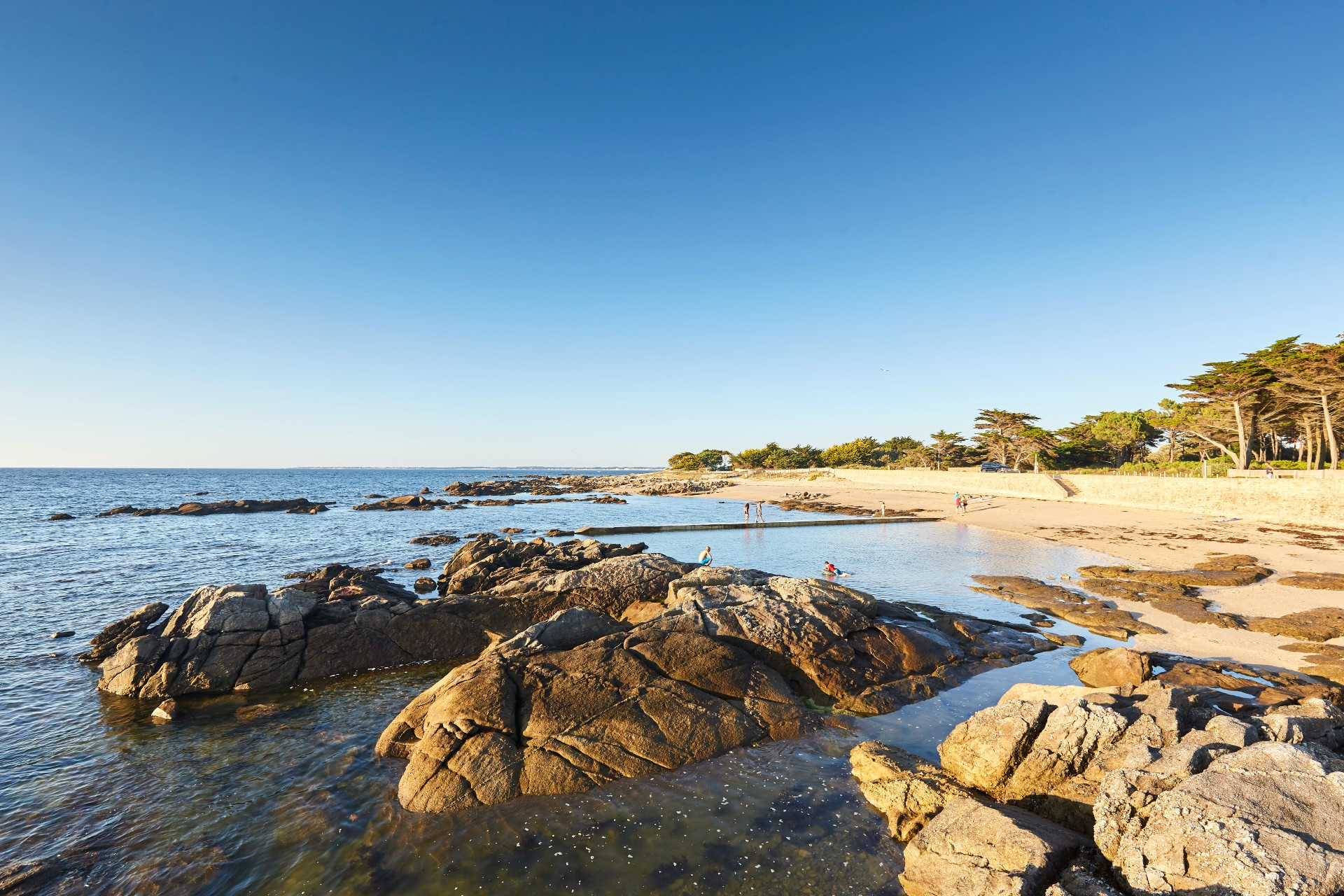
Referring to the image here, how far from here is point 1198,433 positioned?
59.8m

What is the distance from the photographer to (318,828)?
8508mm

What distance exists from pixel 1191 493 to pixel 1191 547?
52.1 feet

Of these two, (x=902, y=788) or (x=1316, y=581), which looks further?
(x=1316, y=581)

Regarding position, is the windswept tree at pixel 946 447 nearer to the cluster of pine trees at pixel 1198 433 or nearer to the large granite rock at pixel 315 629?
the cluster of pine trees at pixel 1198 433

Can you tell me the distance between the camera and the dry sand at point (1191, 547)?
1497 cm

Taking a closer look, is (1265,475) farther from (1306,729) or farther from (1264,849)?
(1264,849)

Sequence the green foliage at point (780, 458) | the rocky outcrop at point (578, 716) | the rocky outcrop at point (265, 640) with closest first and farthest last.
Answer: the rocky outcrop at point (578, 716) → the rocky outcrop at point (265, 640) → the green foliage at point (780, 458)

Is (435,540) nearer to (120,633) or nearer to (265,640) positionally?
(120,633)

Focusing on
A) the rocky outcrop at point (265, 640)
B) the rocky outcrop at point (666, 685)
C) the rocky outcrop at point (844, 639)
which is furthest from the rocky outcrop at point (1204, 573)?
the rocky outcrop at point (265, 640)

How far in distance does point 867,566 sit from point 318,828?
24902 millimetres

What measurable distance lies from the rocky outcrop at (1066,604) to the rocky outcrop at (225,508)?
70.1m

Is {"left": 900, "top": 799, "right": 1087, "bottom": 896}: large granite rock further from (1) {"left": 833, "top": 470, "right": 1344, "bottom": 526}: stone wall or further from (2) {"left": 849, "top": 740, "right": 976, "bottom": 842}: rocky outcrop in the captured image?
(1) {"left": 833, "top": 470, "right": 1344, "bottom": 526}: stone wall

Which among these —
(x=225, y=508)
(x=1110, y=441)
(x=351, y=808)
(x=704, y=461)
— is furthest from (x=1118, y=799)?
(x=704, y=461)

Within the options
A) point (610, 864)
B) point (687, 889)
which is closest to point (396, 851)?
point (610, 864)
